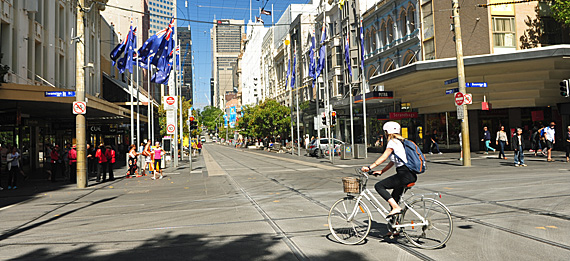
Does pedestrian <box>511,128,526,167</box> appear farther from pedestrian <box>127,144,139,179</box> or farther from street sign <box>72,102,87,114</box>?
pedestrian <box>127,144,139,179</box>

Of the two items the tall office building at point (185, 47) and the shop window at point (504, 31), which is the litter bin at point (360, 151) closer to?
the shop window at point (504, 31)

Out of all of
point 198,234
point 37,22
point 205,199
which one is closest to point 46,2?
point 37,22

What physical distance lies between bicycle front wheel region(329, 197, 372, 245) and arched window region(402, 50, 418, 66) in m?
28.1

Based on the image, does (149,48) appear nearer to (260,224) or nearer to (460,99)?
(460,99)

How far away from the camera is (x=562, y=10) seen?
24.4 meters

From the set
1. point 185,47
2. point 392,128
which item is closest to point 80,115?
point 392,128

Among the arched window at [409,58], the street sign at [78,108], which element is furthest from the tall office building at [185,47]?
the street sign at [78,108]

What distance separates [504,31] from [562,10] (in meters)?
3.32

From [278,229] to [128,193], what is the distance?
8.49 metres

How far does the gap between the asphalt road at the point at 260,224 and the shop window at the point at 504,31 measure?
1519 cm

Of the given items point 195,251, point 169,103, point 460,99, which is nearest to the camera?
point 195,251

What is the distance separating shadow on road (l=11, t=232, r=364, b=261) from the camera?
18.7 ft

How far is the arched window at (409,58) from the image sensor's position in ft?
106

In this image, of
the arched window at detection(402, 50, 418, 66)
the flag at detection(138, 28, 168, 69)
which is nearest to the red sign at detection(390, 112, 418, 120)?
the arched window at detection(402, 50, 418, 66)
